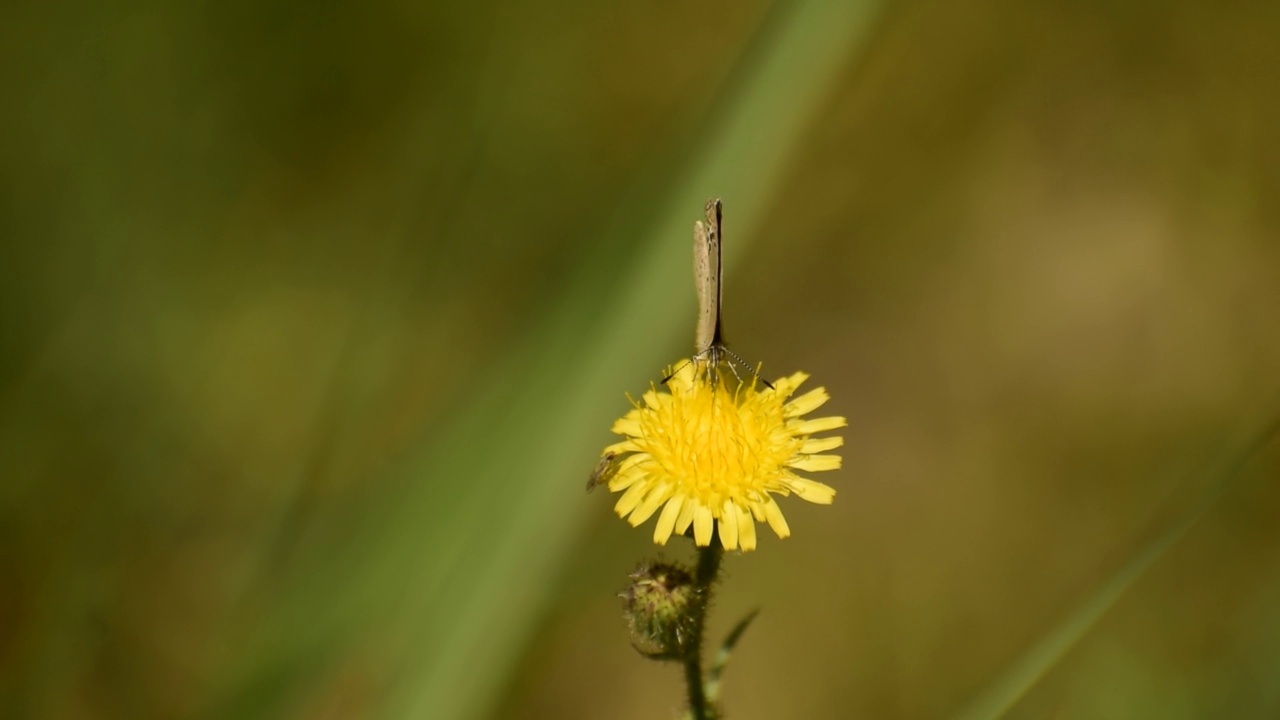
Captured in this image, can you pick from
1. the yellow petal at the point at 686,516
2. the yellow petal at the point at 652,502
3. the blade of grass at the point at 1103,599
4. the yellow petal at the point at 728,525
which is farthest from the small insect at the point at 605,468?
the blade of grass at the point at 1103,599

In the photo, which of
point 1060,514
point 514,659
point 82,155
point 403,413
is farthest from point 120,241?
point 1060,514

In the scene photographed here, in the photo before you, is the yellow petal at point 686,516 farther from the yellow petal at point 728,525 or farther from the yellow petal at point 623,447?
the yellow petal at point 623,447

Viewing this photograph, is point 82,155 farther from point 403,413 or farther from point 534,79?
point 534,79

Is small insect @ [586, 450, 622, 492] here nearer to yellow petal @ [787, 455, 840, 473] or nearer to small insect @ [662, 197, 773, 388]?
small insect @ [662, 197, 773, 388]

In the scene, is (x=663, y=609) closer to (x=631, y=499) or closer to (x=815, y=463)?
(x=631, y=499)

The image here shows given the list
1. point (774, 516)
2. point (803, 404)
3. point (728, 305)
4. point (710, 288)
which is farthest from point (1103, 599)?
point (728, 305)
